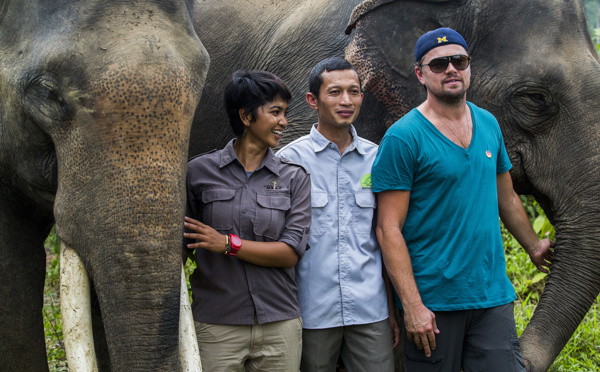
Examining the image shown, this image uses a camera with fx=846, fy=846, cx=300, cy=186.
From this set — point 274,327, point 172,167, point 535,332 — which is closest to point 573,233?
point 535,332

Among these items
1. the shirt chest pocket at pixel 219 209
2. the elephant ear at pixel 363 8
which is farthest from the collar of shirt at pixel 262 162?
the elephant ear at pixel 363 8

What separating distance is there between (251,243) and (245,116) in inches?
16.5

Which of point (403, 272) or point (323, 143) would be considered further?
point (323, 143)

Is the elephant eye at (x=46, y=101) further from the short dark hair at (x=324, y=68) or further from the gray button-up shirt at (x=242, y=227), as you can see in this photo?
the short dark hair at (x=324, y=68)

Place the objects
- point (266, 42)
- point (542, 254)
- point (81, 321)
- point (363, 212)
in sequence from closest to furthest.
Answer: point (81, 321)
point (363, 212)
point (542, 254)
point (266, 42)

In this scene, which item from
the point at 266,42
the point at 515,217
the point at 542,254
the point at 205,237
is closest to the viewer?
the point at 205,237

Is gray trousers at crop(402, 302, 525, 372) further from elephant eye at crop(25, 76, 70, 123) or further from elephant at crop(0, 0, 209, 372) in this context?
elephant eye at crop(25, 76, 70, 123)

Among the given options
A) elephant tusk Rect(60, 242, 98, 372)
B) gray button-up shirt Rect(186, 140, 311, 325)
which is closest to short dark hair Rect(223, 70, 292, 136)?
gray button-up shirt Rect(186, 140, 311, 325)

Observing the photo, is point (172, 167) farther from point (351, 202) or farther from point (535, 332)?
point (535, 332)

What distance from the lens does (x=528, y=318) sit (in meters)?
4.66

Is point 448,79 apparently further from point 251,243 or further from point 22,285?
point 22,285

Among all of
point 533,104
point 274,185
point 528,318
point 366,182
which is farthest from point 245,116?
point 528,318

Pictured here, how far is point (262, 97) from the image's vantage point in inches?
105

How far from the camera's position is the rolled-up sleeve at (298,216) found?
8.54ft
